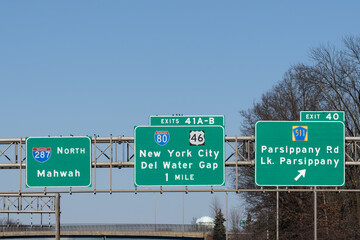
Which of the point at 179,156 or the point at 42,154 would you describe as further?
the point at 42,154

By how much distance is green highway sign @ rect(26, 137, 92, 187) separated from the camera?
44.6 meters

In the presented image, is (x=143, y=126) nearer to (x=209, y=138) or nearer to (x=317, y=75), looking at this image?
(x=209, y=138)

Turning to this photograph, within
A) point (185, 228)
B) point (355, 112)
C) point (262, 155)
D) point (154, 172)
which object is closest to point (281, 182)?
point (262, 155)

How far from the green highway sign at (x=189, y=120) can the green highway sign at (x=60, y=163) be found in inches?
201

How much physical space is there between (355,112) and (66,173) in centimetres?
3217

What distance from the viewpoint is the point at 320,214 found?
75.6 meters

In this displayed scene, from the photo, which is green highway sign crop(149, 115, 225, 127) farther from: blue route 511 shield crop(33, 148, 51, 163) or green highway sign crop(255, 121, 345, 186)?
blue route 511 shield crop(33, 148, 51, 163)

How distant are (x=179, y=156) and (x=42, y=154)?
666 centimetres

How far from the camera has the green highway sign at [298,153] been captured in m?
44.3

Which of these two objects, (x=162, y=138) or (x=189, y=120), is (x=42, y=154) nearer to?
(x=162, y=138)

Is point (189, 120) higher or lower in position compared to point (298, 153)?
higher

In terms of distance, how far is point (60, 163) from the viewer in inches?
1754

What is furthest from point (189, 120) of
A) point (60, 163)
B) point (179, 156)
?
point (60, 163)

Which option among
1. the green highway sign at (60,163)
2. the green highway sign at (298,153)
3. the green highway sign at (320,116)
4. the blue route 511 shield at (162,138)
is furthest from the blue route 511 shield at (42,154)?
the green highway sign at (320,116)
